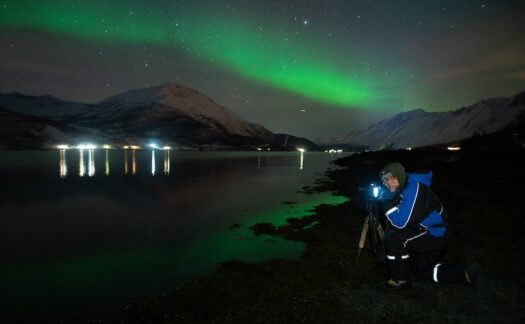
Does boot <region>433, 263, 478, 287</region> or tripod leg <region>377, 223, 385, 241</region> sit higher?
tripod leg <region>377, 223, 385, 241</region>

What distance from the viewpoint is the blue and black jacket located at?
8.15 metres

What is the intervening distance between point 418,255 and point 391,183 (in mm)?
2148

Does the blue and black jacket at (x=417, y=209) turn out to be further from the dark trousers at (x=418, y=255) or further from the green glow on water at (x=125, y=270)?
the green glow on water at (x=125, y=270)

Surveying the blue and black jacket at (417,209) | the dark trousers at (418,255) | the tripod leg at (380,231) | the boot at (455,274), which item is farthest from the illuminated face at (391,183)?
the boot at (455,274)

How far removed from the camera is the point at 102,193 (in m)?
35.5

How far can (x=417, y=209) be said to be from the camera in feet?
26.7

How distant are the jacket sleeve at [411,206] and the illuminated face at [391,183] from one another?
0.43 metres

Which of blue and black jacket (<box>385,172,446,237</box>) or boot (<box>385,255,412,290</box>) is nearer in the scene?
blue and black jacket (<box>385,172,446,237</box>)

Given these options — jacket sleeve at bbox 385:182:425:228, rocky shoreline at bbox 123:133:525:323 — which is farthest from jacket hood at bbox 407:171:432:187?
rocky shoreline at bbox 123:133:525:323

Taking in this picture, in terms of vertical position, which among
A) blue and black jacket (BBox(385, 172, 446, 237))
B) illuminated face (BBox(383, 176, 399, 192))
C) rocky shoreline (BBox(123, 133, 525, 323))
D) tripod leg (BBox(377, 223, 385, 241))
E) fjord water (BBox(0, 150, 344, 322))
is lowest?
fjord water (BBox(0, 150, 344, 322))

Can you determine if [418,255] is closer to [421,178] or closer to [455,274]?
[455,274]

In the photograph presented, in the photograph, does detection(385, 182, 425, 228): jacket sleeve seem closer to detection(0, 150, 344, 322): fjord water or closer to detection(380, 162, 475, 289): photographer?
detection(380, 162, 475, 289): photographer

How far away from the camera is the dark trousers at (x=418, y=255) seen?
8.49m

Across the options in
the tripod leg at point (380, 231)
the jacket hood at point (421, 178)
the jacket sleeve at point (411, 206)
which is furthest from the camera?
the tripod leg at point (380, 231)
